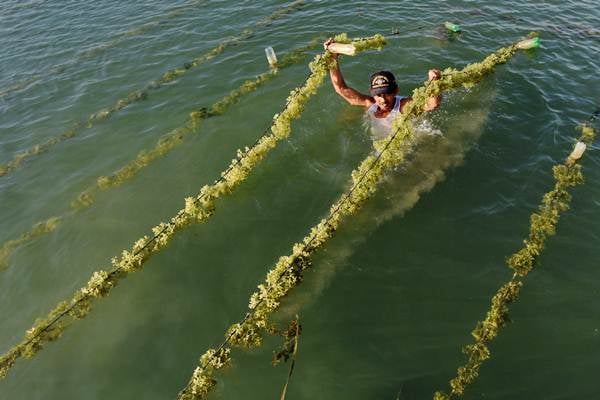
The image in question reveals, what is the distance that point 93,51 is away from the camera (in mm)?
17391

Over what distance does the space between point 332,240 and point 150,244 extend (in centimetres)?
385

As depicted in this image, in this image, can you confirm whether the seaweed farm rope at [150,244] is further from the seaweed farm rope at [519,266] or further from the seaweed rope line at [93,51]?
the seaweed rope line at [93,51]

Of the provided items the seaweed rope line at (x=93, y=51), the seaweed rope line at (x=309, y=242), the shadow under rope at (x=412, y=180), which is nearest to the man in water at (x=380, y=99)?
the shadow under rope at (x=412, y=180)

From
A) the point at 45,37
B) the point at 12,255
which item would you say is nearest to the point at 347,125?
the point at 12,255

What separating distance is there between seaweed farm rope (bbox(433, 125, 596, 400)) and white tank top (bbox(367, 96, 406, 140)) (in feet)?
13.0

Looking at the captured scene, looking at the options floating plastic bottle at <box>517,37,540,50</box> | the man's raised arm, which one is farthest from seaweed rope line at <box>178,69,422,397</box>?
floating plastic bottle at <box>517,37,540,50</box>

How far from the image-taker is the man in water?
991cm

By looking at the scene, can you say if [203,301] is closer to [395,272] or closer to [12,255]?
[395,272]

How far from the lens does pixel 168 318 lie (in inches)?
310

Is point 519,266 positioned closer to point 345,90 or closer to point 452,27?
point 345,90

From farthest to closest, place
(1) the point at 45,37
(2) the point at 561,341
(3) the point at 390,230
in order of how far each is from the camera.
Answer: (1) the point at 45,37, (3) the point at 390,230, (2) the point at 561,341

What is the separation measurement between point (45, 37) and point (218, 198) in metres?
15.2

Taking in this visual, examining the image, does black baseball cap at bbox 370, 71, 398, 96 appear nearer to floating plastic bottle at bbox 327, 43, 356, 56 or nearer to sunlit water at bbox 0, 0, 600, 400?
floating plastic bottle at bbox 327, 43, 356, 56

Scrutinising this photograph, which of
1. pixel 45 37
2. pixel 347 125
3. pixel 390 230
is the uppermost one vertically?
pixel 45 37
